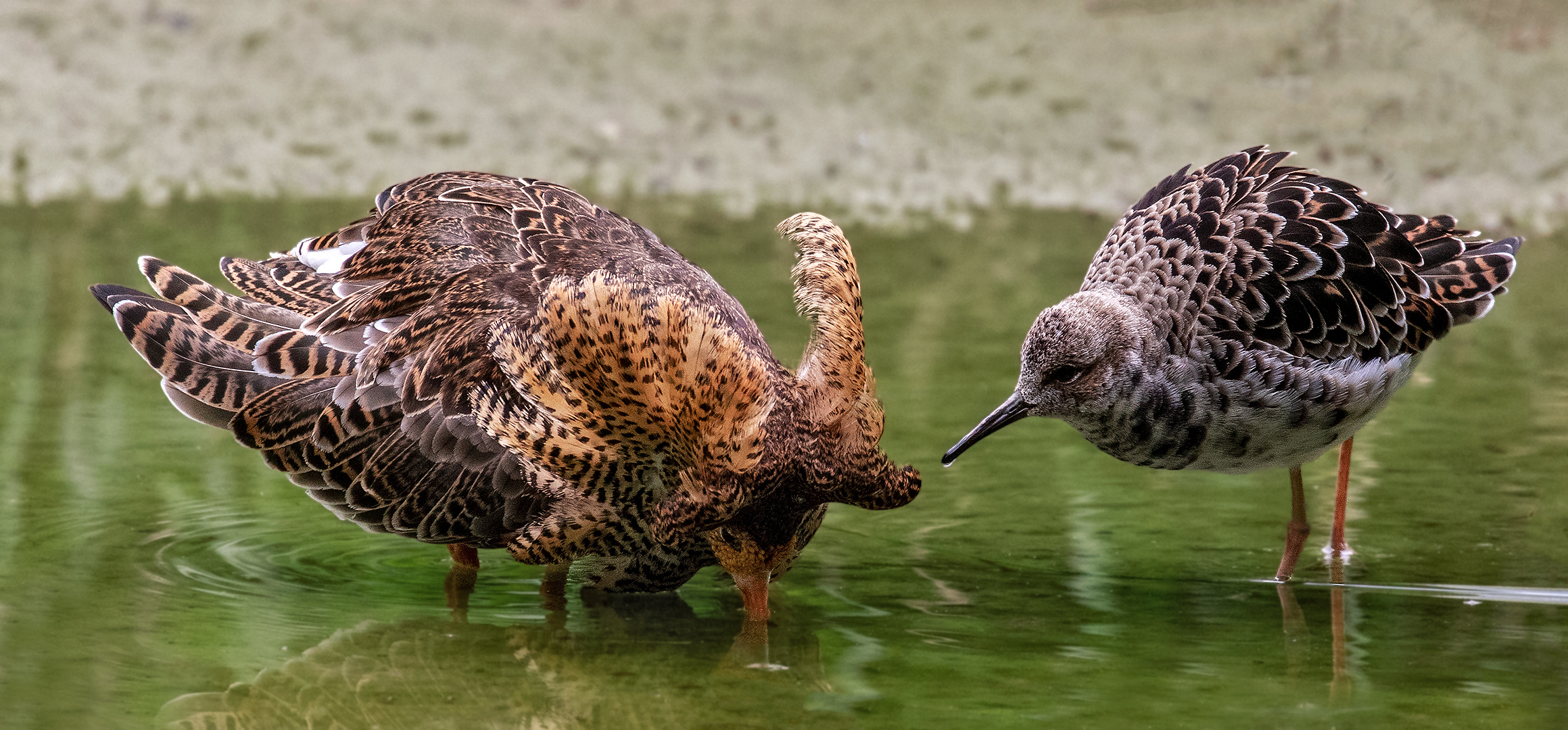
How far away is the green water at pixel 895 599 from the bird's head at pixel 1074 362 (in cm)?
68

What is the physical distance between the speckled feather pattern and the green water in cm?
57

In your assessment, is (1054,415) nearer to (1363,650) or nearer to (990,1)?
(1363,650)

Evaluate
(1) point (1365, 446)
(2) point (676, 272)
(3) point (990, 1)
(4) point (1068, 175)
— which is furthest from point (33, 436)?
(3) point (990, 1)

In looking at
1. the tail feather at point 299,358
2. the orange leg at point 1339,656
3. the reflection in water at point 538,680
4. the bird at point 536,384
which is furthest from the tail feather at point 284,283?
the orange leg at point 1339,656

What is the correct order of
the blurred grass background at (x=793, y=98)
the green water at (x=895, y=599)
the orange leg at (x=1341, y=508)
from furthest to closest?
the blurred grass background at (x=793, y=98) → the orange leg at (x=1341, y=508) → the green water at (x=895, y=599)

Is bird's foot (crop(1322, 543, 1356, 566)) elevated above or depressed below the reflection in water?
above

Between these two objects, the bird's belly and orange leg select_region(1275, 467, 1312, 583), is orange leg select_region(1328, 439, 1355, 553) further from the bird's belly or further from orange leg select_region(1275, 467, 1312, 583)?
the bird's belly

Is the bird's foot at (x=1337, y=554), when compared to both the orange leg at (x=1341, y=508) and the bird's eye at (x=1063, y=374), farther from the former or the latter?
the bird's eye at (x=1063, y=374)

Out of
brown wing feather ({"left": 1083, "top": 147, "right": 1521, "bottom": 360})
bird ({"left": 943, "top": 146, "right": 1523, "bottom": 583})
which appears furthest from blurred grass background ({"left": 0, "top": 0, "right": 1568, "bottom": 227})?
bird ({"left": 943, "top": 146, "right": 1523, "bottom": 583})

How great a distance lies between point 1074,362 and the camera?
A: 6.32 meters

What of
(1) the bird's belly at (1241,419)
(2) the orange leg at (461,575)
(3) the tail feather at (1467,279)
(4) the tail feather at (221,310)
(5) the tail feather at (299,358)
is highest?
(3) the tail feather at (1467,279)

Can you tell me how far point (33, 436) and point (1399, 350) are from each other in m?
6.02

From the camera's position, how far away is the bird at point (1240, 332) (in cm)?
645

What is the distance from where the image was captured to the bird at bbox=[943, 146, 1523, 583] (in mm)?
6449
